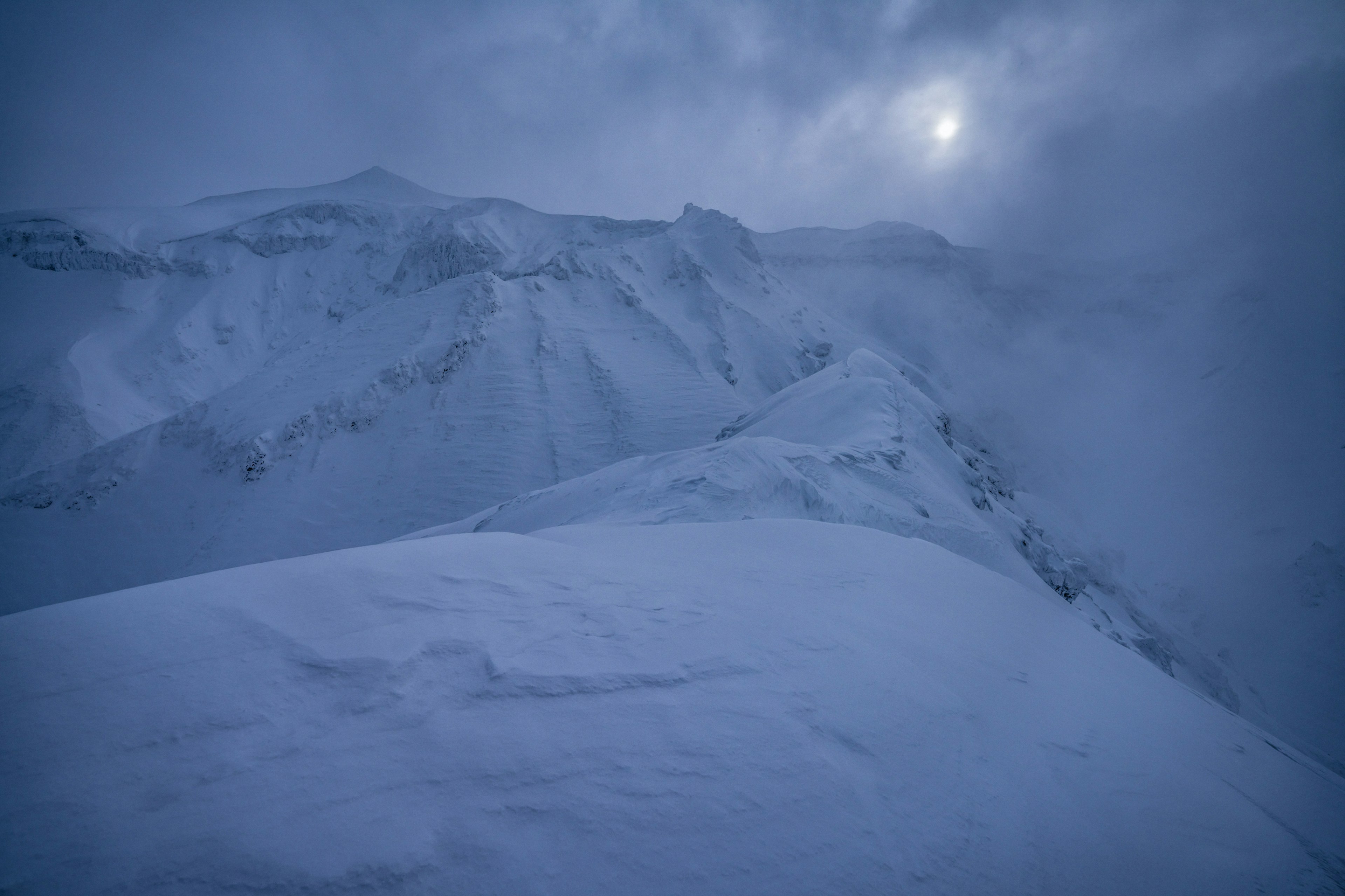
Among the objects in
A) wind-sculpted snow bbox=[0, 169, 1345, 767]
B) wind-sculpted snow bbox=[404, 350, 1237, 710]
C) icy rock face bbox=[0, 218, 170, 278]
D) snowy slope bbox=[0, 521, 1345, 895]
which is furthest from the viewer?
icy rock face bbox=[0, 218, 170, 278]

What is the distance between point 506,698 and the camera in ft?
6.90

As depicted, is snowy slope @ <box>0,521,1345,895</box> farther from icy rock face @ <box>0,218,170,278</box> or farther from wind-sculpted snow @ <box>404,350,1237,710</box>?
icy rock face @ <box>0,218,170,278</box>

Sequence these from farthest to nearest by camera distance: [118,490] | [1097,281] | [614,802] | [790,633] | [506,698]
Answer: [1097,281] → [118,490] → [790,633] → [506,698] → [614,802]

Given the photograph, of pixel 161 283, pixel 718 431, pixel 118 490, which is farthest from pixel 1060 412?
pixel 161 283

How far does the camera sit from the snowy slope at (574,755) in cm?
151

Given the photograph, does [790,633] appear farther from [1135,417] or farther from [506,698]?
[1135,417]

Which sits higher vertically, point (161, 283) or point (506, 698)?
point (161, 283)

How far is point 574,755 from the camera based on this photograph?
1.89 meters

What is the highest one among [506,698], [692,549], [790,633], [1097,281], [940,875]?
[1097,281]

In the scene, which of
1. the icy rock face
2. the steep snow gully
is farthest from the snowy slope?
the icy rock face

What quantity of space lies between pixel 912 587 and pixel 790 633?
1.76 meters

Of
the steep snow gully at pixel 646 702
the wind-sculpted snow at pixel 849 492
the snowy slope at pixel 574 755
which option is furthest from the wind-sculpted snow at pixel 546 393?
the snowy slope at pixel 574 755

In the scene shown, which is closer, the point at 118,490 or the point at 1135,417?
the point at 118,490

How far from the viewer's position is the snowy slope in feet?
4.95
